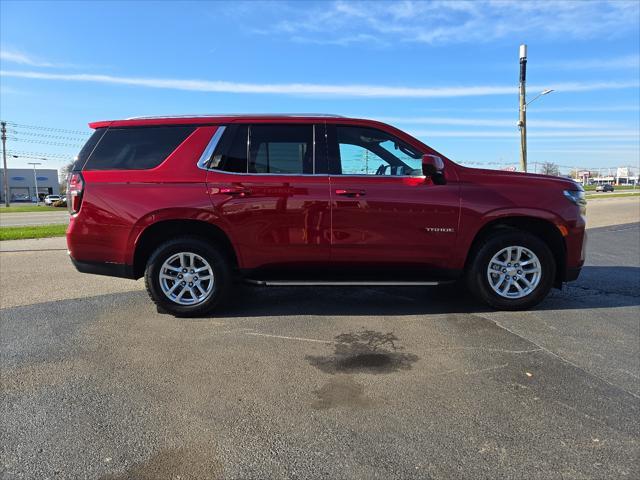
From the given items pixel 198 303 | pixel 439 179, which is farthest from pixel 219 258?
pixel 439 179

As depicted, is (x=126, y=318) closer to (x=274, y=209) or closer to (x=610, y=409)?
(x=274, y=209)

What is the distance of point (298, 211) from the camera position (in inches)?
183

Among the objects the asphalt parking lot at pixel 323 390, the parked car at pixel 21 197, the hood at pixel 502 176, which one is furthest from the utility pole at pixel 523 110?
the parked car at pixel 21 197

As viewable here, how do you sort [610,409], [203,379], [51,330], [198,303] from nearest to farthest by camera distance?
[610,409] < [203,379] < [51,330] < [198,303]

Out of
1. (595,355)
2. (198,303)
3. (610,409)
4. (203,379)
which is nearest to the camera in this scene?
(610,409)

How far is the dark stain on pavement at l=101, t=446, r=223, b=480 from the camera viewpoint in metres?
2.26

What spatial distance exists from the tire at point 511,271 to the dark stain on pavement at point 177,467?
3.42m

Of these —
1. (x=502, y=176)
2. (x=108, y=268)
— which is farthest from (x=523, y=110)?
(x=108, y=268)

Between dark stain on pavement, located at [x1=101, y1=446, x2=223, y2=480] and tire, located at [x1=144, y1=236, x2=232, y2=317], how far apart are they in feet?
7.83

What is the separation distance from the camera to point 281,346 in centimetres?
399

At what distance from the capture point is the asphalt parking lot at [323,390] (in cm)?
238

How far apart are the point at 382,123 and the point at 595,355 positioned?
2.98m

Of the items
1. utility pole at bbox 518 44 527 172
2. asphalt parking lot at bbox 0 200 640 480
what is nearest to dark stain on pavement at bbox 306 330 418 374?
asphalt parking lot at bbox 0 200 640 480

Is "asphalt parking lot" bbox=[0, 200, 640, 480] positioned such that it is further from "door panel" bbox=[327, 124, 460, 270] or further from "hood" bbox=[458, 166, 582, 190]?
"hood" bbox=[458, 166, 582, 190]
